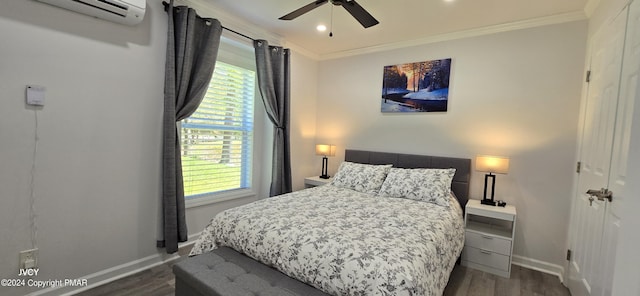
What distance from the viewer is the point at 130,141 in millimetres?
2232

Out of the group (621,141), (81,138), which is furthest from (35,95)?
(621,141)

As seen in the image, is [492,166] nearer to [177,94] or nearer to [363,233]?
[363,233]

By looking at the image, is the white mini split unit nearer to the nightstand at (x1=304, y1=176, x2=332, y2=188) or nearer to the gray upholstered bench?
the gray upholstered bench

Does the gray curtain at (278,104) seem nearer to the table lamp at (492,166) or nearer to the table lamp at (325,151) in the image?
the table lamp at (325,151)

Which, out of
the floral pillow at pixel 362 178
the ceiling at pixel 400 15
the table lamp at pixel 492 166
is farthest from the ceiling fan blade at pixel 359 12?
the table lamp at pixel 492 166

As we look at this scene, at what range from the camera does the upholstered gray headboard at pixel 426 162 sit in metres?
2.93

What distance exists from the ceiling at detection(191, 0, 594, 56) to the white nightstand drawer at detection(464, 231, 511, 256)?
6.87 ft

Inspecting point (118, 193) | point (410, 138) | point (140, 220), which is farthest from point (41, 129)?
point (410, 138)

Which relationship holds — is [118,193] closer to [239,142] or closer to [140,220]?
[140,220]

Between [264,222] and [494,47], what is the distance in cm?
289

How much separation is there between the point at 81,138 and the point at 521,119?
3.84 m

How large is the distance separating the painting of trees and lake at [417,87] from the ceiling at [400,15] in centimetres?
35

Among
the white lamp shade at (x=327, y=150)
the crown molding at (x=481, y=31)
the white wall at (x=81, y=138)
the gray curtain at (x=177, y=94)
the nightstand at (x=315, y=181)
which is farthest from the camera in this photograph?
the white lamp shade at (x=327, y=150)

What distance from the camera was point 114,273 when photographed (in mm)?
2193
